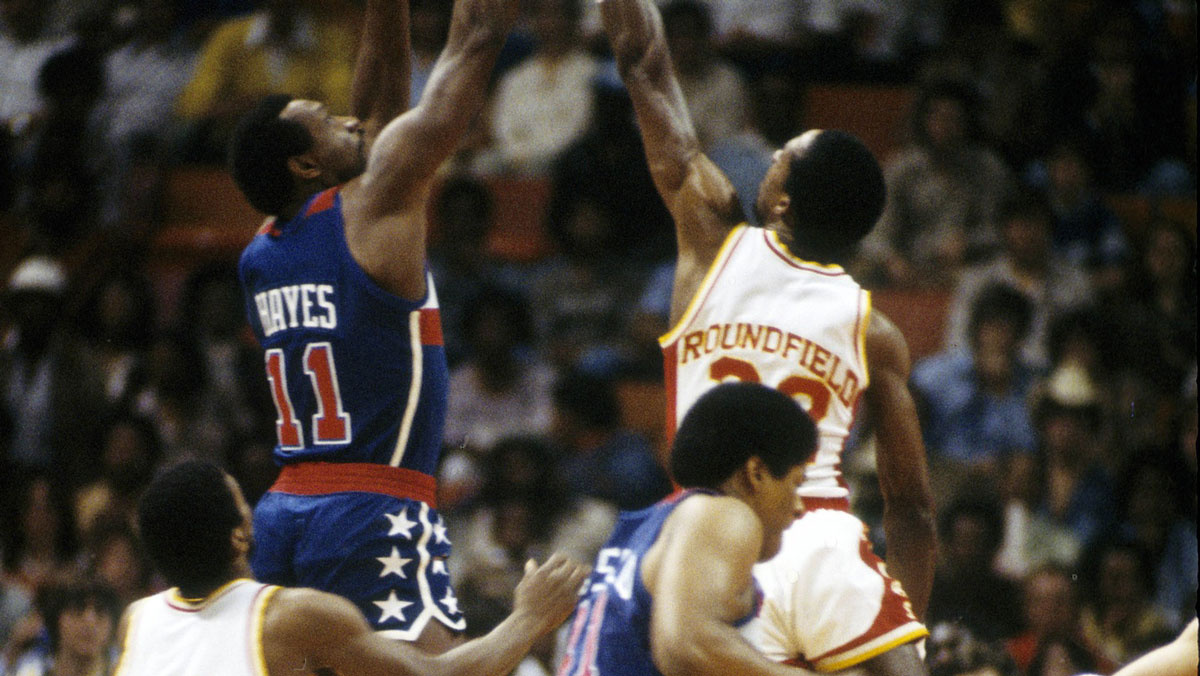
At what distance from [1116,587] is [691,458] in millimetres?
4059

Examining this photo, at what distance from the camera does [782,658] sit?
148 inches

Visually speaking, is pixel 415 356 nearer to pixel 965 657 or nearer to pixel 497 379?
pixel 965 657

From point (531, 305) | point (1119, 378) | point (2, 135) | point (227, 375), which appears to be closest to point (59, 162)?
point (2, 135)

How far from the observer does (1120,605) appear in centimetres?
681

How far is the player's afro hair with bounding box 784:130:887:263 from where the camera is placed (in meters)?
4.18

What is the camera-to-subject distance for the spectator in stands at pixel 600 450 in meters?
7.24

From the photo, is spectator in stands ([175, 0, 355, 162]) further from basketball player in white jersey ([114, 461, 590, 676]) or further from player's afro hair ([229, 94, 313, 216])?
basketball player in white jersey ([114, 461, 590, 676])

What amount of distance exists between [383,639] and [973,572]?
362 centimetres

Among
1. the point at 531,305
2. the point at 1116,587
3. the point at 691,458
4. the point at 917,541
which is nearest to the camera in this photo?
the point at 691,458

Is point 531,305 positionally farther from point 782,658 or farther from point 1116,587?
point 782,658

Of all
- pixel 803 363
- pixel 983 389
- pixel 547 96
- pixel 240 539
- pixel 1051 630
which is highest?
pixel 547 96

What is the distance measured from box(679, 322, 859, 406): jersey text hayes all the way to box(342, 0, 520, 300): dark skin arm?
2.42 feet

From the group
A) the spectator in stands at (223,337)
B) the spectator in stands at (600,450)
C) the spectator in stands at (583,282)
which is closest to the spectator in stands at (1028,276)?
the spectator in stands at (583,282)

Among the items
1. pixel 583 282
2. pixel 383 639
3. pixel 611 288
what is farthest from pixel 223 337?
pixel 383 639
